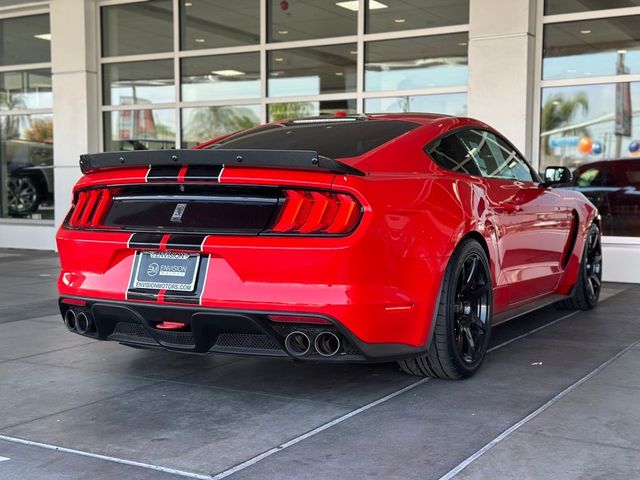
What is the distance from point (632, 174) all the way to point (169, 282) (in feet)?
21.6

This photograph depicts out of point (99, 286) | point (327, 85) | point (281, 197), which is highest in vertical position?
point (327, 85)

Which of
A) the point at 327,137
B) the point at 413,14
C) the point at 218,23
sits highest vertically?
the point at 218,23

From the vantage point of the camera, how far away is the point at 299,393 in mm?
3977

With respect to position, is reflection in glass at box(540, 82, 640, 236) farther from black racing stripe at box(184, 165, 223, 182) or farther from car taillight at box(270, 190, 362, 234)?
black racing stripe at box(184, 165, 223, 182)

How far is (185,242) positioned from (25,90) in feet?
35.6

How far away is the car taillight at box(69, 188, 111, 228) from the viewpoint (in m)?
3.96

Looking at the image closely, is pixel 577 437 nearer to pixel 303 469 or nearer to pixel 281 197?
pixel 303 469

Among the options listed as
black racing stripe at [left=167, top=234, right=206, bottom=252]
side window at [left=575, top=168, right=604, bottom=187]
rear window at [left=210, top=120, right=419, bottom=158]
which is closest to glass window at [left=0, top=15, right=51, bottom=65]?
side window at [left=575, top=168, right=604, bottom=187]

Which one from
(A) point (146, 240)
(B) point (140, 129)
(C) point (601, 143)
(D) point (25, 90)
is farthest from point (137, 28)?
(A) point (146, 240)

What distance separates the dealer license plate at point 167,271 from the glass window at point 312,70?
285 inches

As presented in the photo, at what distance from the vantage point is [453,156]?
438cm

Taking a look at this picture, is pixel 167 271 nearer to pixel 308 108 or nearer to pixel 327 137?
pixel 327 137

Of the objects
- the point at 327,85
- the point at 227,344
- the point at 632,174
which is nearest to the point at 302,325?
the point at 227,344

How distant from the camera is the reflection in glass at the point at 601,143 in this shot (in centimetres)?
862
